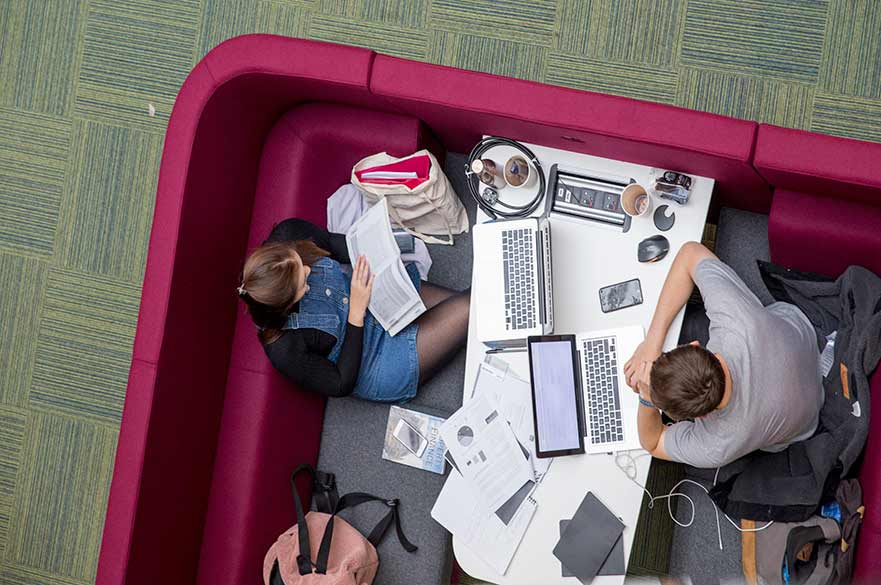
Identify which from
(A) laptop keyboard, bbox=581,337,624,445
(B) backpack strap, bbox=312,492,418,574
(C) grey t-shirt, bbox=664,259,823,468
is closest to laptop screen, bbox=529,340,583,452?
(A) laptop keyboard, bbox=581,337,624,445

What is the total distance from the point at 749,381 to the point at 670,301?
12.9 inches

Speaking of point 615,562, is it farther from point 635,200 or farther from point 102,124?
point 102,124

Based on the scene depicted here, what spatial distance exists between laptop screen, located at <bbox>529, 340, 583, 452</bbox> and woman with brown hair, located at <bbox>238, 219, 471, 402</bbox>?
41 centimetres

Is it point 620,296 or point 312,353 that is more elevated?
point 620,296

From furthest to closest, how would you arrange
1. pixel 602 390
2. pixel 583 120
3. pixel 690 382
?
1. pixel 602 390
2. pixel 583 120
3. pixel 690 382

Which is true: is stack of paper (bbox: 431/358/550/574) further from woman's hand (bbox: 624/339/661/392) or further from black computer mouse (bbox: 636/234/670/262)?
black computer mouse (bbox: 636/234/670/262)

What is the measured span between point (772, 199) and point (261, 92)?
1551mm

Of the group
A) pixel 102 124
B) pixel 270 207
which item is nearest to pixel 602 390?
pixel 270 207

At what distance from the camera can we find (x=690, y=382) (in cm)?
198

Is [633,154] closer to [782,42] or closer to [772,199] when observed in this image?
[772,199]

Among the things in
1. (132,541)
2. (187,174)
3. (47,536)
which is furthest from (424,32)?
(47,536)

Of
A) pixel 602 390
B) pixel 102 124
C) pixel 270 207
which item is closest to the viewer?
pixel 602 390

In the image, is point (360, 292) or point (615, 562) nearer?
point (615, 562)

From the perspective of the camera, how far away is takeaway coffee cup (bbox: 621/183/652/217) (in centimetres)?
235
